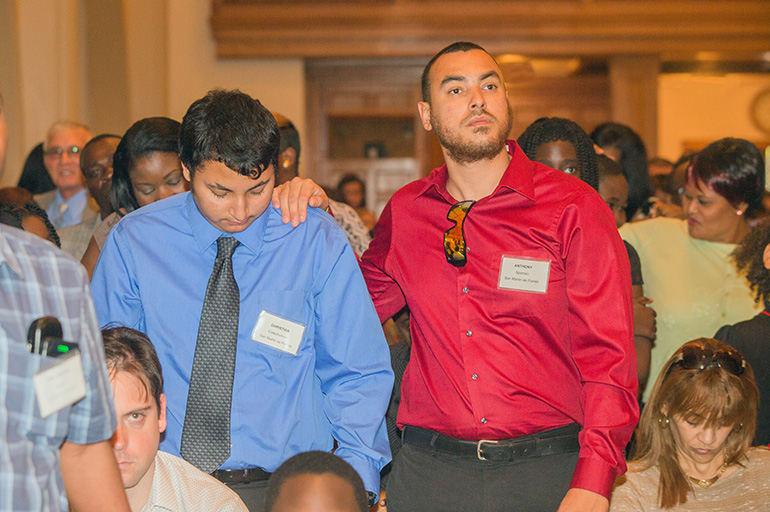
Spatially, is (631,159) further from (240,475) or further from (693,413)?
(240,475)

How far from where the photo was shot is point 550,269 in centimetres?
201

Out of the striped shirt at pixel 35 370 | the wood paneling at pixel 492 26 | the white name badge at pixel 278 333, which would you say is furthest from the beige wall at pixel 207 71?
the striped shirt at pixel 35 370

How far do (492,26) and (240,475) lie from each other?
624cm

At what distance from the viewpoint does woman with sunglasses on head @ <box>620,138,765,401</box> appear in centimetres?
301

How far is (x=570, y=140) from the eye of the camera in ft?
9.00

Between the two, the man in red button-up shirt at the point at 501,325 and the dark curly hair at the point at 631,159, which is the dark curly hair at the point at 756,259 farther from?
the man in red button-up shirt at the point at 501,325

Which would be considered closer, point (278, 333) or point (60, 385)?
point (60, 385)

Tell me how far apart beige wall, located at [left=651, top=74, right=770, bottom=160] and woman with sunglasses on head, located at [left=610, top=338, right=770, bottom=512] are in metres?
7.63

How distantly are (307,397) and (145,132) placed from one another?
1259 millimetres

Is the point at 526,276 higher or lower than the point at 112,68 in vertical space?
lower

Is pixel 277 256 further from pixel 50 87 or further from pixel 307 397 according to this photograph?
pixel 50 87

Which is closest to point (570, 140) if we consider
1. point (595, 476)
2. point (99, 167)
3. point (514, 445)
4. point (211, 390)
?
point (514, 445)

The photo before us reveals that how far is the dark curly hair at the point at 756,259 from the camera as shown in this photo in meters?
2.86

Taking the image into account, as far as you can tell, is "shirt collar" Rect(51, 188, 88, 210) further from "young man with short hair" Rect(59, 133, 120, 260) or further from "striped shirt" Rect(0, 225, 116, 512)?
"striped shirt" Rect(0, 225, 116, 512)
